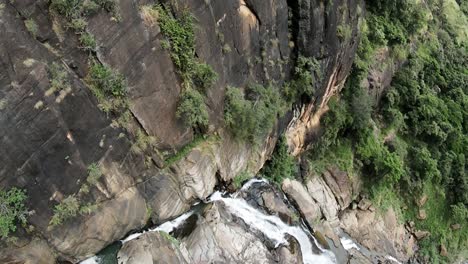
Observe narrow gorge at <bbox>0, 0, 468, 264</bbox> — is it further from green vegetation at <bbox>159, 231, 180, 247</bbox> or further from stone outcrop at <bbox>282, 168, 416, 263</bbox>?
green vegetation at <bbox>159, 231, 180, 247</bbox>

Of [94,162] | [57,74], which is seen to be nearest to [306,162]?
[94,162]

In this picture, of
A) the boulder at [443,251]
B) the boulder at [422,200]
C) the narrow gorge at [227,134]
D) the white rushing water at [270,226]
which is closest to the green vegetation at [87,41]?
the narrow gorge at [227,134]

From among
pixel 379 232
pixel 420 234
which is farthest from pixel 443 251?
pixel 379 232

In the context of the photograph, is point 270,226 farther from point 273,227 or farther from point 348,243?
point 348,243

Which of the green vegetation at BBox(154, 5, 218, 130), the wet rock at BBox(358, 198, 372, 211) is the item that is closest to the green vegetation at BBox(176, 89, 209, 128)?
the green vegetation at BBox(154, 5, 218, 130)

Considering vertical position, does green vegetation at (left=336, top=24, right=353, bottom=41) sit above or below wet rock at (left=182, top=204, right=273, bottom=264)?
above
